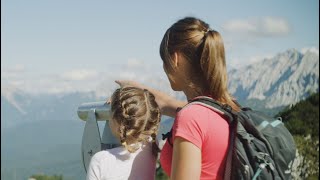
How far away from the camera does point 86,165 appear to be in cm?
239

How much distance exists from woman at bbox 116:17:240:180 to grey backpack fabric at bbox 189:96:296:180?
4cm

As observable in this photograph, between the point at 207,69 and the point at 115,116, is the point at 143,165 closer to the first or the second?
the point at 115,116

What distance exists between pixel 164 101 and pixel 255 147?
0.67 m

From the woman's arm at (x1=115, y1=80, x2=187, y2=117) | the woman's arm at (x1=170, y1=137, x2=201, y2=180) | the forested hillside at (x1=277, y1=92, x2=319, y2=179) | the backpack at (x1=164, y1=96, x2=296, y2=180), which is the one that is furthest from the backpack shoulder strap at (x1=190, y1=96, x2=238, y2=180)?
the forested hillside at (x1=277, y1=92, x2=319, y2=179)

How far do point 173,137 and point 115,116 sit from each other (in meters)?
0.35

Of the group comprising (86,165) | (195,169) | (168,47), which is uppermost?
(168,47)

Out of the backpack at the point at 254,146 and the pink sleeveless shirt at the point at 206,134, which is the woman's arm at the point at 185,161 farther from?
the backpack at the point at 254,146

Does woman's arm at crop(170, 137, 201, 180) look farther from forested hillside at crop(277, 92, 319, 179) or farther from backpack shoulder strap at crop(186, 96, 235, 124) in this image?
forested hillside at crop(277, 92, 319, 179)

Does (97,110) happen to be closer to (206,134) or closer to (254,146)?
(206,134)

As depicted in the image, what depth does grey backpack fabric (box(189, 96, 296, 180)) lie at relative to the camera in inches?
73.9

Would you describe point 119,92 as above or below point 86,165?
above

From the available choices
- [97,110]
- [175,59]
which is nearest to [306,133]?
[97,110]

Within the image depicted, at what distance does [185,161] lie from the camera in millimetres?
1850

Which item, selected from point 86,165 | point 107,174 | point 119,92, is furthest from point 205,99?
point 86,165
